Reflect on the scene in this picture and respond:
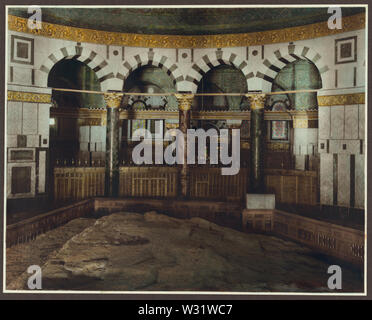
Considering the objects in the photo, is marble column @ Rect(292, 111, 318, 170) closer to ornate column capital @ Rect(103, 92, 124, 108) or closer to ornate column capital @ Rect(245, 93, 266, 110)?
ornate column capital @ Rect(245, 93, 266, 110)

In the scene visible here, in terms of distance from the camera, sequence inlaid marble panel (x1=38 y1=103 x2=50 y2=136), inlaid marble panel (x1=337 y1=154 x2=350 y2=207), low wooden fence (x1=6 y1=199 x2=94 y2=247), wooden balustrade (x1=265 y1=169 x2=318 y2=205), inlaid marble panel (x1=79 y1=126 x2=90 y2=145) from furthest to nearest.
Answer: inlaid marble panel (x1=79 y1=126 x2=90 y2=145) < wooden balustrade (x1=265 y1=169 x2=318 y2=205) < inlaid marble panel (x1=38 y1=103 x2=50 y2=136) < inlaid marble panel (x1=337 y1=154 x2=350 y2=207) < low wooden fence (x1=6 y1=199 x2=94 y2=247)

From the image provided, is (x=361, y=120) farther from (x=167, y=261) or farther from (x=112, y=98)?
(x=112, y=98)

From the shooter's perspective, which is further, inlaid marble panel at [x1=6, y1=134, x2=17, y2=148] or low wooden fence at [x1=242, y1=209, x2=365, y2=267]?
inlaid marble panel at [x1=6, y1=134, x2=17, y2=148]

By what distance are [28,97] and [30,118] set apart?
487 mm

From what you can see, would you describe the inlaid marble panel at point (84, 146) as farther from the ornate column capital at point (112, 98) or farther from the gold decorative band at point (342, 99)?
the gold decorative band at point (342, 99)

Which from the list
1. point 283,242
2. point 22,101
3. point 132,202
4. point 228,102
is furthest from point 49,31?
point 283,242

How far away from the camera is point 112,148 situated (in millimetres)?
10195

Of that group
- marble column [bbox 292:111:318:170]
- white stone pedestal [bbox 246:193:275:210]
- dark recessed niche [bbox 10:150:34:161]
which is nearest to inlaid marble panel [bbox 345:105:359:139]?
white stone pedestal [bbox 246:193:275:210]

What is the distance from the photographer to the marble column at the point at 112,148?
10.2 metres

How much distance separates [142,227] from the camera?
833 cm

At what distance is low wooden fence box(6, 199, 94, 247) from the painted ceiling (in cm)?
439

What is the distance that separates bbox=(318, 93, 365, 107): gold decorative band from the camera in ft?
27.1

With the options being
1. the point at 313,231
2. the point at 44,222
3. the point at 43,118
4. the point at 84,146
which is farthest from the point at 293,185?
the point at 84,146

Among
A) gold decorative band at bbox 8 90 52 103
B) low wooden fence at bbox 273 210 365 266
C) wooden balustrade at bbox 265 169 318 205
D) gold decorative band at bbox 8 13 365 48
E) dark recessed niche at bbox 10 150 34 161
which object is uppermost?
gold decorative band at bbox 8 13 365 48
